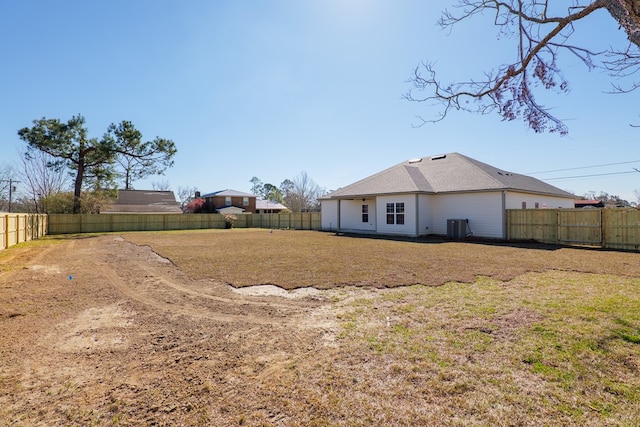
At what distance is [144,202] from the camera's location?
125 feet

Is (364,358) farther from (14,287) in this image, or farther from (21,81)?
(21,81)

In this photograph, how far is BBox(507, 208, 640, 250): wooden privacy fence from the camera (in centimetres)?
1186

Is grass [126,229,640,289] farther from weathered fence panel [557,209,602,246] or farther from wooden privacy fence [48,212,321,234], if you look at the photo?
wooden privacy fence [48,212,321,234]

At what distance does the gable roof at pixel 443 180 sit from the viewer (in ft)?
54.5

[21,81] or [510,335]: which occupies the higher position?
[21,81]

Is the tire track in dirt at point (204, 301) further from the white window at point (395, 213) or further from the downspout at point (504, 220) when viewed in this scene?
the white window at point (395, 213)

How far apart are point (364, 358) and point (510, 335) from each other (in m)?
1.87

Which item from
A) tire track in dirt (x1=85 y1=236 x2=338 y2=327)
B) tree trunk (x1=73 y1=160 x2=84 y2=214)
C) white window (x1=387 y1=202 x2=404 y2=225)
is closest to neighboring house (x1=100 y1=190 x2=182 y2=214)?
tree trunk (x1=73 y1=160 x2=84 y2=214)

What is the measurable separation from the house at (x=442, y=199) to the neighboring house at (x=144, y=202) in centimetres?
2572

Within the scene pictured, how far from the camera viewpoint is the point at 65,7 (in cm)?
930

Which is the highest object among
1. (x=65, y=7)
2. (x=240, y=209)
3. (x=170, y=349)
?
(x=65, y=7)

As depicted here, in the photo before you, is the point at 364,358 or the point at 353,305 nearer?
the point at 364,358

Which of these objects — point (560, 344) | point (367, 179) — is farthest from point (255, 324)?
point (367, 179)

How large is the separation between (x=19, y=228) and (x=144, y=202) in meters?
24.1
